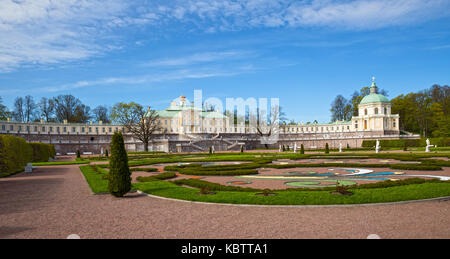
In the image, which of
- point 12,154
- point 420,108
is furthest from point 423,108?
point 12,154

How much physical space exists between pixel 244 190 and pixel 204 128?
250ft

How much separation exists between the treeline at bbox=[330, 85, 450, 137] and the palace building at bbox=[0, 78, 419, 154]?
18.0ft

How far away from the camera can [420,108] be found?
80.8 metres

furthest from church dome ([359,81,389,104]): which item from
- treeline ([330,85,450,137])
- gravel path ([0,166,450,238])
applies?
gravel path ([0,166,450,238])

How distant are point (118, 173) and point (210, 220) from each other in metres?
5.17

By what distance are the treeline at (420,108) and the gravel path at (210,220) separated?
74299 millimetres

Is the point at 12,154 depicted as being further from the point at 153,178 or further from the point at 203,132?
the point at 203,132

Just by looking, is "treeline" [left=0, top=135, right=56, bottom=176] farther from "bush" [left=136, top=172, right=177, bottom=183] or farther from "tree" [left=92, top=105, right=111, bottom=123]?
"tree" [left=92, top=105, right=111, bottom=123]

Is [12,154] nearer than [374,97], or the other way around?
[12,154]

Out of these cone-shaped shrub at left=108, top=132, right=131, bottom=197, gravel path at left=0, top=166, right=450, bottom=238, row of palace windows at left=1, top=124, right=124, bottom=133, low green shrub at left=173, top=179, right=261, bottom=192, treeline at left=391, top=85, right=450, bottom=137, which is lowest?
gravel path at left=0, top=166, right=450, bottom=238

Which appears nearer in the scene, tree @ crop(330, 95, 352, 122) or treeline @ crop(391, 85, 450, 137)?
treeline @ crop(391, 85, 450, 137)

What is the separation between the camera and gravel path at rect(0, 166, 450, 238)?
6727mm

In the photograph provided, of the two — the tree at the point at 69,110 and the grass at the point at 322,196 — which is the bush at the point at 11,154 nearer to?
the grass at the point at 322,196
